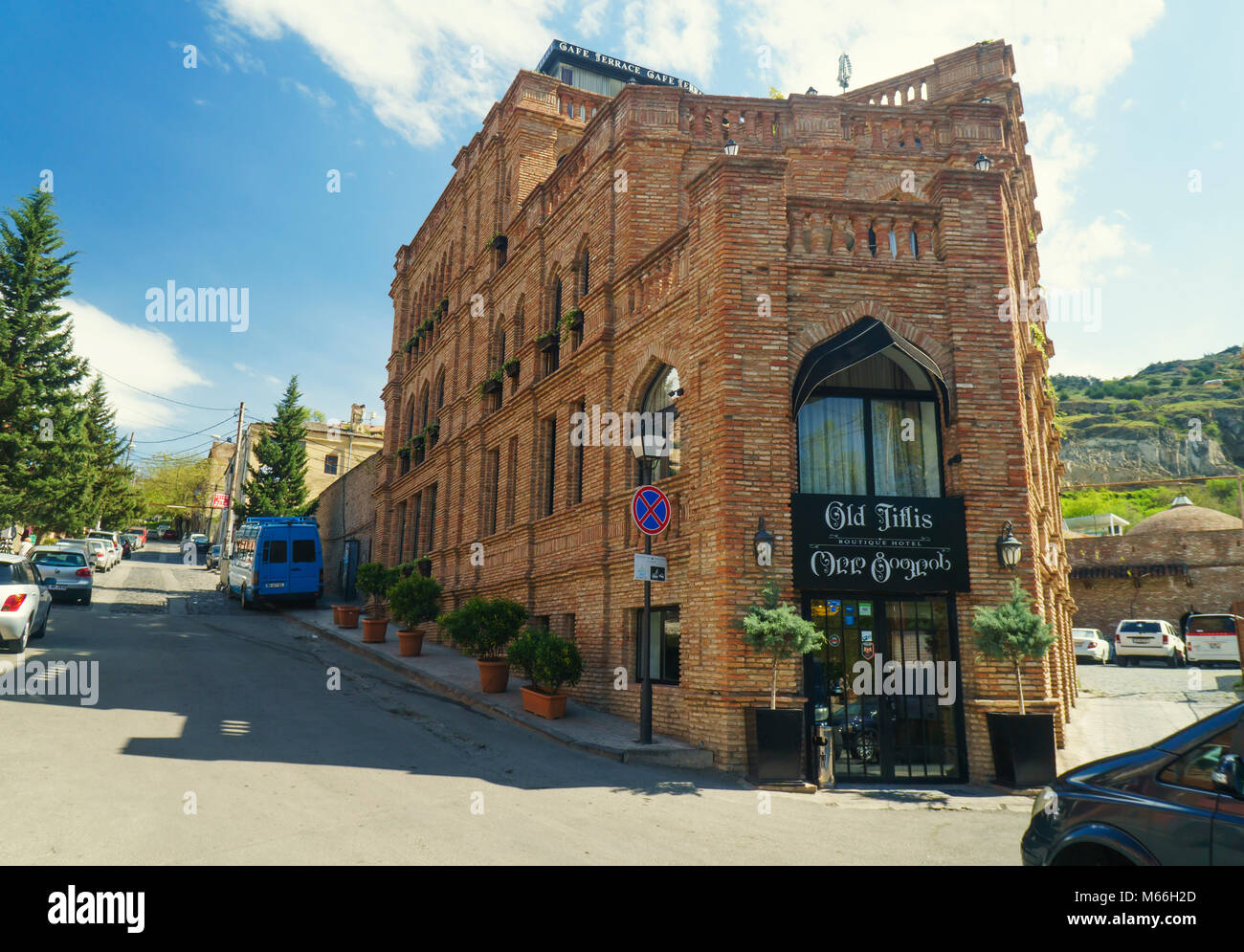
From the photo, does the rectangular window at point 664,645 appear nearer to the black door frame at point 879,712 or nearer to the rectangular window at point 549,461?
the black door frame at point 879,712

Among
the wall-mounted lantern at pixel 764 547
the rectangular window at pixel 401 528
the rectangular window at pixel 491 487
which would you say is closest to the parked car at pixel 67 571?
the rectangular window at pixel 401 528

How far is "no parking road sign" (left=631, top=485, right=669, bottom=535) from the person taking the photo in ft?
35.7

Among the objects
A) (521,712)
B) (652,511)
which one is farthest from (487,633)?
(652,511)

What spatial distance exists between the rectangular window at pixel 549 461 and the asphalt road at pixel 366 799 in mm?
5251

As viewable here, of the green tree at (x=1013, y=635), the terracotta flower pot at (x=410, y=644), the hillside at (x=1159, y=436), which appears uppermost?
the hillside at (x=1159, y=436)

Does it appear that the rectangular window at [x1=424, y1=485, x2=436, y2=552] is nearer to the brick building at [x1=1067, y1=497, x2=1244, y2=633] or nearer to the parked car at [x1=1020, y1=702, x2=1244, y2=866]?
the parked car at [x1=1020, y1=702, x2=1244, y2=866]

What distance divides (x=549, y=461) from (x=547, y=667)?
238 inches

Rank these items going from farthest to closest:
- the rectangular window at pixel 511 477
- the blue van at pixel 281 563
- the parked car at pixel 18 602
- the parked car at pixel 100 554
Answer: the parked car at pixel 100 554, the blue van at pixel 281 563, the rectangular window at pixel 511 477, the parked car at pixel 18 602

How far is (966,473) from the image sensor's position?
11180 millimetres

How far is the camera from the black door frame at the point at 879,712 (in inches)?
404

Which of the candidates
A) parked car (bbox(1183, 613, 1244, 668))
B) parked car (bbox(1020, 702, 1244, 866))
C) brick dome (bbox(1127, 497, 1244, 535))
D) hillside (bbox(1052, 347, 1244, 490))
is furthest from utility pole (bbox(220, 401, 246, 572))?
hillside (bbox(1052, 347, 1244, 490))
